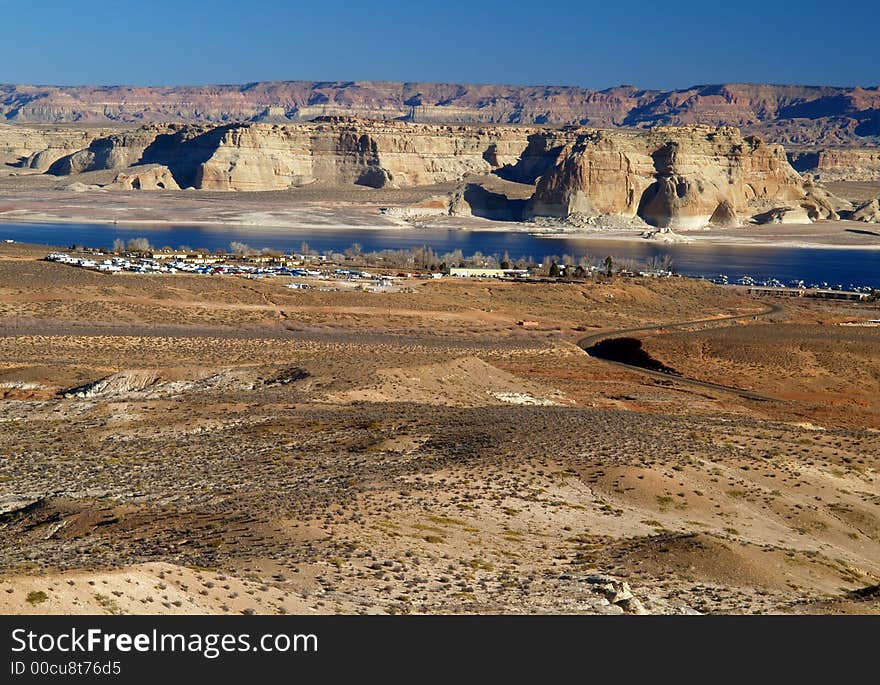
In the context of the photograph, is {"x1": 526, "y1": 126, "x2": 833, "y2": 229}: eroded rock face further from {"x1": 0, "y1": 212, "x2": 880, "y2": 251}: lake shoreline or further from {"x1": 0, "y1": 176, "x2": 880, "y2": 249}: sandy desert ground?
{"x1": 0, "y1": 212, "x2": 880, "y2": 251}: lake shoreline

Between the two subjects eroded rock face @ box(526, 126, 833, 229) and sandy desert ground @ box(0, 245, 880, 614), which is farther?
eroded rock face @ box(526, 126, 833, 229)

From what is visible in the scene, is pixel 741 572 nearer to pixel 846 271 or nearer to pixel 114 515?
pixel 114 515

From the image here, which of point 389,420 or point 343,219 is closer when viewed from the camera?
point 389,420

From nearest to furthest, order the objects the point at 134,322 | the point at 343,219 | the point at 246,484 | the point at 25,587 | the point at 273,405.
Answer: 1. the point at 25,587
2. the point at 246,484
3. the point at 273,405
4. the point at 134,322
5. the point at 343,219

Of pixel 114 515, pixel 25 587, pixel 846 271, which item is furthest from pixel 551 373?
pixel 846 271

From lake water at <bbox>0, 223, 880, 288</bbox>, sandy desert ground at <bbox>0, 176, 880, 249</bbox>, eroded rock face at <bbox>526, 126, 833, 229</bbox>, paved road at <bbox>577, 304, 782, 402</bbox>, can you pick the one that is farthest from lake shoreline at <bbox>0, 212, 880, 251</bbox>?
paved road at <bbox>577, 304, 782, 402</bbox>

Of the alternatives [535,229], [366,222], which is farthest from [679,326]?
[366,222]

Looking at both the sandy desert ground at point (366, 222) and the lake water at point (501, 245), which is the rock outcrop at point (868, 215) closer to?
the sandy desert ground at point (366, 222)
